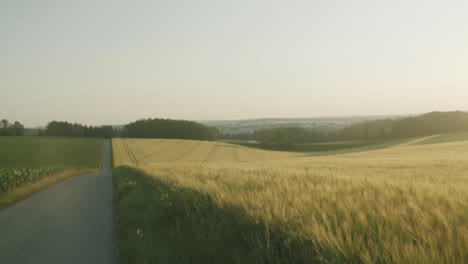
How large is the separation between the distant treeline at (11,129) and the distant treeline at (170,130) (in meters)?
37.7

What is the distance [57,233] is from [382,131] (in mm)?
104558

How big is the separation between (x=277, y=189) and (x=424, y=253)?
10.2 ft

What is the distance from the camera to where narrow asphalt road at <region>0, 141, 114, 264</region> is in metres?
5.70

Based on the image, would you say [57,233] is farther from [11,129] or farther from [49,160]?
[11,129]

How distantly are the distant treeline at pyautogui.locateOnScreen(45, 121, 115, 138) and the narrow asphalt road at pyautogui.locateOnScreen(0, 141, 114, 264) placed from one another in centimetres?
11725

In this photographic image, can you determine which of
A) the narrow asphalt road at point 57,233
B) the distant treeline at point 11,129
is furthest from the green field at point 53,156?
the distant treeline at point 11,129

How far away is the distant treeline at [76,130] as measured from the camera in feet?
399

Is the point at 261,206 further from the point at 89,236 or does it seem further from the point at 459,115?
the point at 459,115

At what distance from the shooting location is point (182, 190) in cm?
709

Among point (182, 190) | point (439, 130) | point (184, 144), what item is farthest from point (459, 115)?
point (182, 190)

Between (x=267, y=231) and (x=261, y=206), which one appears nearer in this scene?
(x=267, y=231)

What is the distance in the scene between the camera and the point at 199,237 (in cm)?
441

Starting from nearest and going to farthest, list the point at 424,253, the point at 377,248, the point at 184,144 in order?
1. the point at 424,253
2. the point at 377,248
3. the point at 184,144

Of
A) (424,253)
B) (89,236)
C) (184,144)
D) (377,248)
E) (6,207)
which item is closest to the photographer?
(424,253)
